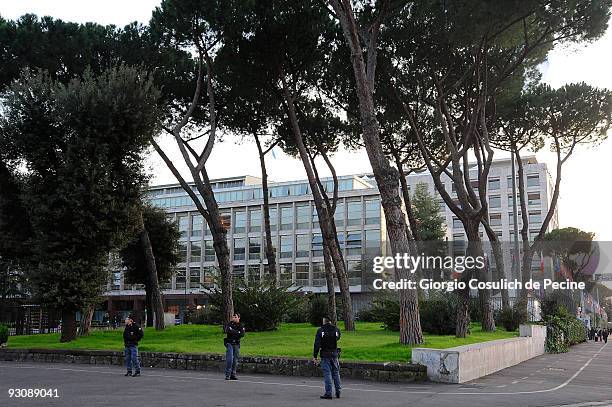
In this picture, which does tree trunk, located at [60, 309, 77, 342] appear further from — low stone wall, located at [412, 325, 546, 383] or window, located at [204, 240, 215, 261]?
window, located at [204, 240, 215, 261]

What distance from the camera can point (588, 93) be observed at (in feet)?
89.6

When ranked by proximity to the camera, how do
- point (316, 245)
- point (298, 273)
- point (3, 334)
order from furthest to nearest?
point (298, 273)
point (316, 245)
point (3, 334)

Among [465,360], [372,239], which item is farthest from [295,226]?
[465,360]

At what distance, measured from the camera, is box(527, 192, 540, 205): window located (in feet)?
240

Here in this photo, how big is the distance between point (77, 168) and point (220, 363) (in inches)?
363

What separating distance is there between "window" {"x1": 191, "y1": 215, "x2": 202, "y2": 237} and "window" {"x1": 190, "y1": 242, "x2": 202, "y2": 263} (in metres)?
1.27

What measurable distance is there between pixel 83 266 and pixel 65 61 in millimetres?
8688

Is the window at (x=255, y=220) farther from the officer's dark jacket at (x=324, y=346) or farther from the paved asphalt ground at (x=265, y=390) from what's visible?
the officer's dark jacket at (x=324, y=346)

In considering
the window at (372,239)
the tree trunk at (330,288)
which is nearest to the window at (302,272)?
the window at (372,239)

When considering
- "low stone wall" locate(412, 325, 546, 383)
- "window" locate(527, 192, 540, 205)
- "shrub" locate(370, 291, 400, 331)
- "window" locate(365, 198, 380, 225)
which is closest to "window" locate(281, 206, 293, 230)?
"window" locate(365, 198, 380, 225)

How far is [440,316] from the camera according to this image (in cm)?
2423

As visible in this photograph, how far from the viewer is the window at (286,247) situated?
230ft

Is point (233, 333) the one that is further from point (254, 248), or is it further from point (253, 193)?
point (253, 193)

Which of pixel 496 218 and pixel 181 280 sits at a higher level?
pixel 496 218
